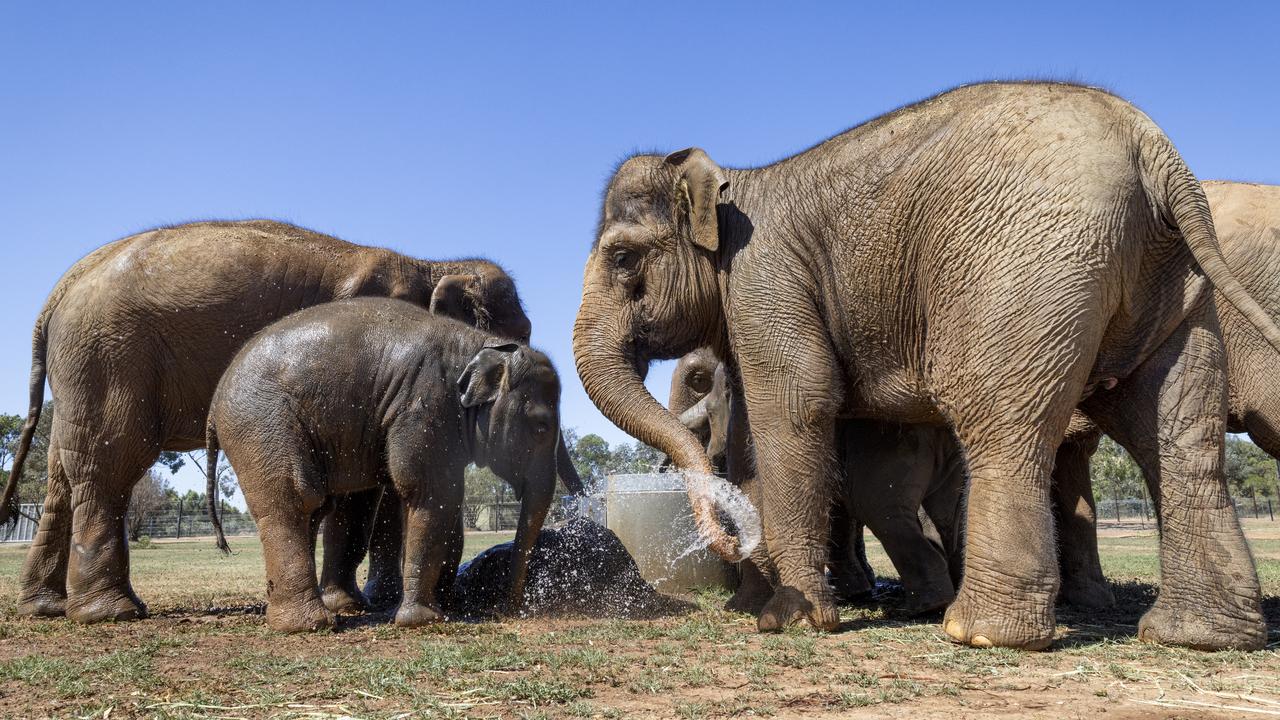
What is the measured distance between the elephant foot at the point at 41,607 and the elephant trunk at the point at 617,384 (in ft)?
14.6

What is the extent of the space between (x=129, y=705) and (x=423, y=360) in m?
3.22

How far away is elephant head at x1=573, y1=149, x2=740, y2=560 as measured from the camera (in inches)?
270

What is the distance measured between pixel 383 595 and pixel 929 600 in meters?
4.16

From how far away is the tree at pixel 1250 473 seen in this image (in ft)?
176

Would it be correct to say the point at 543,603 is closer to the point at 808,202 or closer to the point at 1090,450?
the point at 808,202

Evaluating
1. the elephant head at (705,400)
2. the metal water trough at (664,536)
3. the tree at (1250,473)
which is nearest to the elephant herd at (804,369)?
the metal water trough at (664,536)

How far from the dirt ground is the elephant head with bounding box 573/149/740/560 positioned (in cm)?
158

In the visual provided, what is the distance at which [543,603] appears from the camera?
7613 mm

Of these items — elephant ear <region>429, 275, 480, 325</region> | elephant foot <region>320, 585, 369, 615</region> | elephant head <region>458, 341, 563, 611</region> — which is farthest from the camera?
elephant ear <region>429, 275, 480, 325</region>

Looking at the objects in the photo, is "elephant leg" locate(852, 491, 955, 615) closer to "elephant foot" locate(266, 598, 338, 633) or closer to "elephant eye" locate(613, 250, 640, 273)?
"elephant eye" locate(613, 250, 640, 273)

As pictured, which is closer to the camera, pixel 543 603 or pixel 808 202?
pixel 808 202

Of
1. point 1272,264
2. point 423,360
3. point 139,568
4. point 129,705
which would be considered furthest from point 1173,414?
point 139,568

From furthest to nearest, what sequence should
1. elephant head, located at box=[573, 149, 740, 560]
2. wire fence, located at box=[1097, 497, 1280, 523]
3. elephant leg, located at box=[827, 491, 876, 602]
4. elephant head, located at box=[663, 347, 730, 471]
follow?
wire fence, located at box=[1097, 497, 1280, 523], elephant head, located at box=[663, 347, 730, 471], elephant leg, located at box=[827, 491, 876, 602], elephant head, located at box=[573, 149, 740, 560]

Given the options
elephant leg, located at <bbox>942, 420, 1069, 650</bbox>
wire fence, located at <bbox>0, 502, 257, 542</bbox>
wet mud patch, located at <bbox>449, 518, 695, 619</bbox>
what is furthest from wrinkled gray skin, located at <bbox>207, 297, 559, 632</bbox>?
wire fence, located at <bbox>0, 502, 257, 542</bbox>
